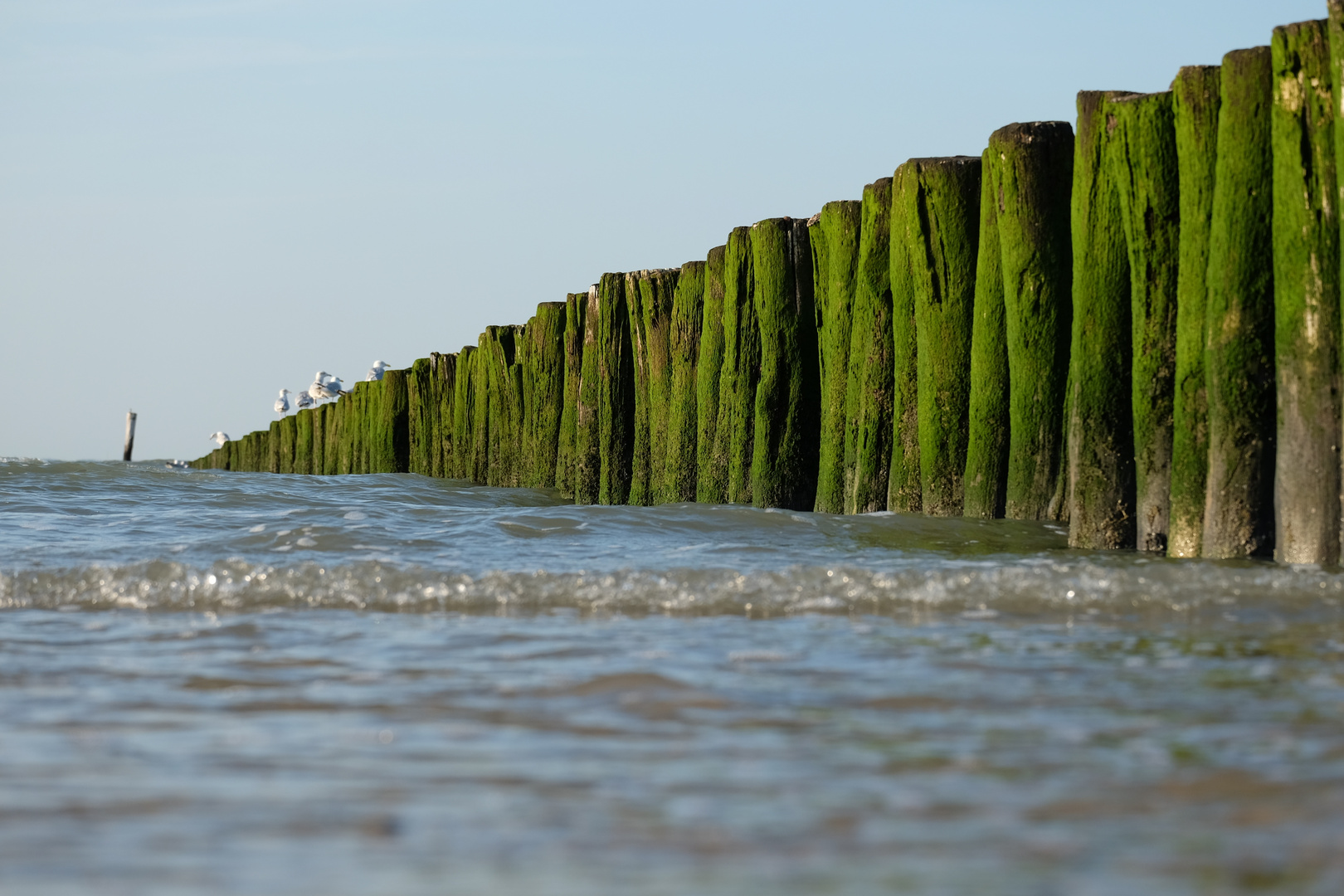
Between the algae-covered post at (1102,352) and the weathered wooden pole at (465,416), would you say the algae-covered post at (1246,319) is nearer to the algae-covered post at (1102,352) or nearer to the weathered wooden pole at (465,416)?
the algae-covered post at (1102,352)

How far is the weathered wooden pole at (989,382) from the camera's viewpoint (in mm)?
6059

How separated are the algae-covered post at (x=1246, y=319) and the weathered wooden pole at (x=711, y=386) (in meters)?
3.72

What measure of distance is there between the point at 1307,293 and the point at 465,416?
10626mm

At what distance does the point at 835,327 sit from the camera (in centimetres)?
715

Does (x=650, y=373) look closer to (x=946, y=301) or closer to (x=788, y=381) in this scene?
(x=788, y=381)

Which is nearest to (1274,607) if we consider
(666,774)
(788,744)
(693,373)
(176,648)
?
(788,744)

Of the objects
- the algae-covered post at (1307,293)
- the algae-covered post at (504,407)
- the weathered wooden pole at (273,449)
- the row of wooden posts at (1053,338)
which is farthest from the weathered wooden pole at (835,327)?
the weathered wooden pole at (273,449)

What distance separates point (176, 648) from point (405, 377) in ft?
42.4

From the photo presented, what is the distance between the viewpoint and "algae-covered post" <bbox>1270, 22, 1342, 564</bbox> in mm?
4340

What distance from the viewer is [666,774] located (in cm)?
232

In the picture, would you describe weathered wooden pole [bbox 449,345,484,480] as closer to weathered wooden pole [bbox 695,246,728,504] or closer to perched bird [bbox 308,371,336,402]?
weathered wooden pole [bbox 695,246,728,504]

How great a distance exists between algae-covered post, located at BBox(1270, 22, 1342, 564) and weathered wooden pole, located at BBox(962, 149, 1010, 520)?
64.4 inches

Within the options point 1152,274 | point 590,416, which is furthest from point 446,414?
point 1152,274

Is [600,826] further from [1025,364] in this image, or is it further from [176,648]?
[1025,364]
